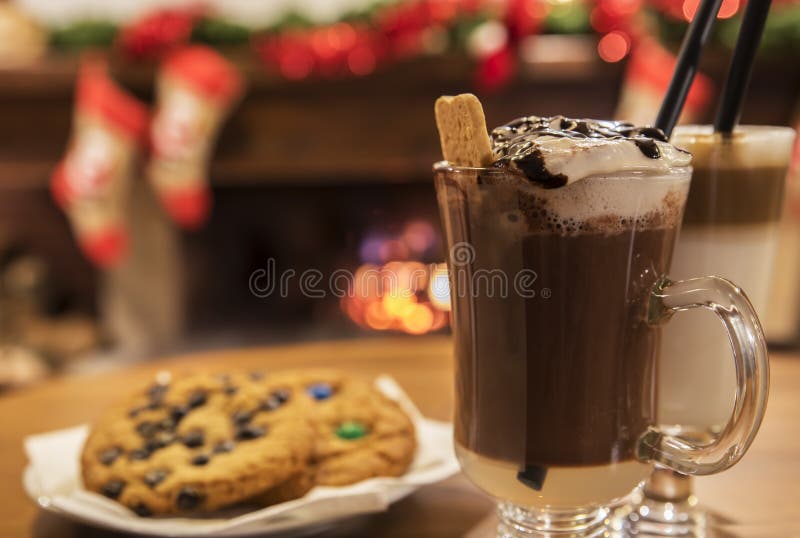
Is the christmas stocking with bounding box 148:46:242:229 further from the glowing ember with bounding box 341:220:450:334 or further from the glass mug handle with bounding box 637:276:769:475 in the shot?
the glass mug handle with bounding box 637:276:769:475

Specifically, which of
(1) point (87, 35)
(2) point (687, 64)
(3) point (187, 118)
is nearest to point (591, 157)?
(2) point (687, 64)

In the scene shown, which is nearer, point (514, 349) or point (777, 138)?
point (514, 349)

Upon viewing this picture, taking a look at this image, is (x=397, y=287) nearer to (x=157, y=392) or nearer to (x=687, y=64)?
(x=157, y=392)

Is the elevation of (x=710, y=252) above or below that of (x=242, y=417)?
above

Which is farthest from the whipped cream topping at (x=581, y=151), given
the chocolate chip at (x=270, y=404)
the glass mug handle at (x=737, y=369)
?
the chocolate chip at (x=270, y=404)

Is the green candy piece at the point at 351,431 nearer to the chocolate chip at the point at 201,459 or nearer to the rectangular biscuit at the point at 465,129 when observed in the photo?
the chocolate chip at the point at 201,459

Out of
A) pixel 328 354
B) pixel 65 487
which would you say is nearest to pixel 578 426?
pixel 65 487

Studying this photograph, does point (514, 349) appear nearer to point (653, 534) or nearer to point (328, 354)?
point (653, 534)
